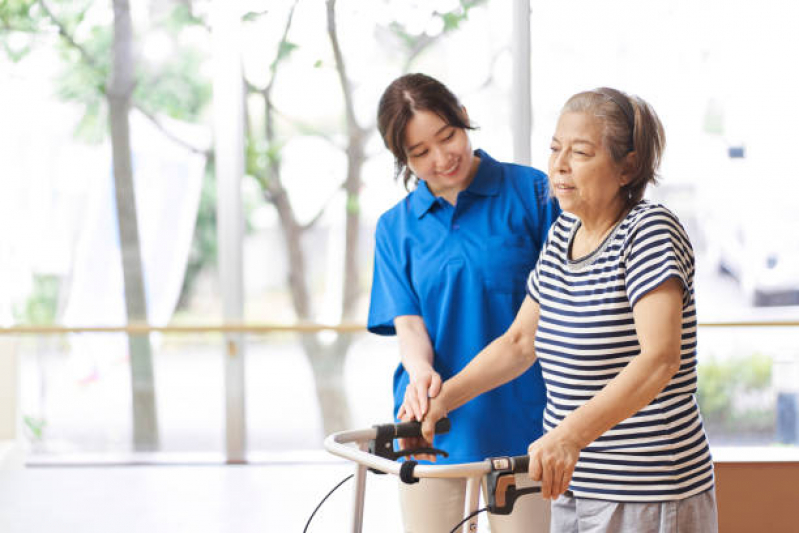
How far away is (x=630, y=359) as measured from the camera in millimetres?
1392

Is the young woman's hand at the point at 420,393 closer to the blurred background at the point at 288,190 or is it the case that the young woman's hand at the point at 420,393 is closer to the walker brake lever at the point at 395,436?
the walker brake lever at the point at 395,436

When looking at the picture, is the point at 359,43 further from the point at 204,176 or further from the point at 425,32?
the point at 204,176

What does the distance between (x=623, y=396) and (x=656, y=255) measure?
20 centimetres

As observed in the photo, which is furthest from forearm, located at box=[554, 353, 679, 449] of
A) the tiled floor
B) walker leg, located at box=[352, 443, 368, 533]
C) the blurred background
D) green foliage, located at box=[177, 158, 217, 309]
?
green foliage, located at box=[177, 158, 217, 309]

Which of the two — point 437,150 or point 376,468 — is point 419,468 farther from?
point 437,150

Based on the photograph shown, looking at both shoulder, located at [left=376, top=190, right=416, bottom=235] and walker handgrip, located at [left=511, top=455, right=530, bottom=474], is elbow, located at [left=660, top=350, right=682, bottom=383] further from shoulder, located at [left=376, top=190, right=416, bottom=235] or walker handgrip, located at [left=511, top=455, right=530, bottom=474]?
shoulder, located at [left=376, top=190, right=416, bottom=235]

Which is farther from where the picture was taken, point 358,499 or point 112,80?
point 112,80

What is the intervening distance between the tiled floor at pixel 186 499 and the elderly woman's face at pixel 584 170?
81.9 inches

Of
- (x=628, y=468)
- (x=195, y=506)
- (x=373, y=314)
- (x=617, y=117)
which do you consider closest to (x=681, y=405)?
(x=628, y=468)

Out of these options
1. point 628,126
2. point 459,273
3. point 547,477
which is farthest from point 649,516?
point 459,273

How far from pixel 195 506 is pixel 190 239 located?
53.2 inches

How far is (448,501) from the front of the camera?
74.9 inches

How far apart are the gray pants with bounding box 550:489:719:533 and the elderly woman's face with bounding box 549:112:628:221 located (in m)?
0.44

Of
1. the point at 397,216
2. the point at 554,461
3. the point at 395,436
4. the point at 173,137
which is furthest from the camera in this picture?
the point at 173,137
